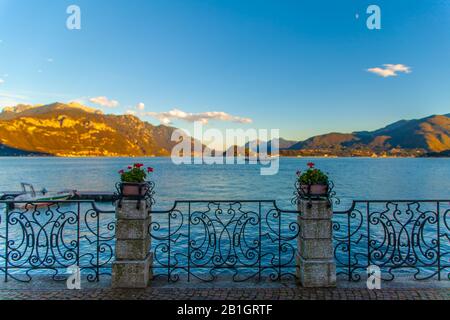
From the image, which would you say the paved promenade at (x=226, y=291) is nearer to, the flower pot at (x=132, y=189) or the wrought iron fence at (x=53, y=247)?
the wrought iron fence at (x=53, y=247)

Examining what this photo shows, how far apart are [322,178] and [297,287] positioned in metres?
2.09

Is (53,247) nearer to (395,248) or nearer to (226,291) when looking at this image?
(226,291)

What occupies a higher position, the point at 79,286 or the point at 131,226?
the point at 131,226

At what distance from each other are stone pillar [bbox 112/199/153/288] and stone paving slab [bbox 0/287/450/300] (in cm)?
19

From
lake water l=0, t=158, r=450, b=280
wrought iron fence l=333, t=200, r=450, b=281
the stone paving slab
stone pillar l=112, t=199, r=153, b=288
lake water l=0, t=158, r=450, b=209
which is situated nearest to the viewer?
the stone paving slab

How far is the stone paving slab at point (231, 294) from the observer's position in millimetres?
5320

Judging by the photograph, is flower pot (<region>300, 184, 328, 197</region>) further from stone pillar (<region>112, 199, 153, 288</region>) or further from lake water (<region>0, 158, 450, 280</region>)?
lake water (<region>0, 158, 450, 280</region>)

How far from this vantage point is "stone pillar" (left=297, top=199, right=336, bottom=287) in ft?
19.0

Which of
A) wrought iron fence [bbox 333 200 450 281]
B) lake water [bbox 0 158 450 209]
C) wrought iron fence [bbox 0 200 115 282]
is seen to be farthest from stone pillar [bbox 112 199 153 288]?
lake water [bbox 0 158 450 209]

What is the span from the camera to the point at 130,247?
A: 5746 millimetres
